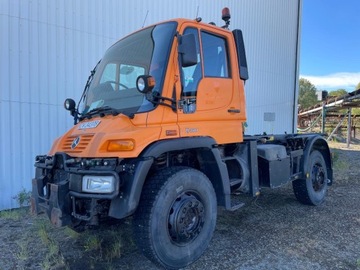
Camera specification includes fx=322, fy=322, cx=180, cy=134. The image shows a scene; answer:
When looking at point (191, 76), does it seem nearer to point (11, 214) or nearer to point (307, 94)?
point (11, 214)

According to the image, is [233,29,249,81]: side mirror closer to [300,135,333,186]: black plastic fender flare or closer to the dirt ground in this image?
the dirt ground

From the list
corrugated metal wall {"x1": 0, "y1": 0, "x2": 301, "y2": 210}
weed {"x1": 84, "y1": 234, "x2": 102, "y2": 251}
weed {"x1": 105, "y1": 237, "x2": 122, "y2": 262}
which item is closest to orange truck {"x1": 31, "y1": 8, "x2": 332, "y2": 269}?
weed {"x1": 105, "y1": 237, "x2": 122, "y2": 262}

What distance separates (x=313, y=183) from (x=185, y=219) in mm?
3600

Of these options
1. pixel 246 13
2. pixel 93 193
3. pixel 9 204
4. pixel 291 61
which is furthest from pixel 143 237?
pixel 291 61

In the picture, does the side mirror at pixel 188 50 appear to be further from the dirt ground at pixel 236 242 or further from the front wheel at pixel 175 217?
the dirt ground at pixel 236 242

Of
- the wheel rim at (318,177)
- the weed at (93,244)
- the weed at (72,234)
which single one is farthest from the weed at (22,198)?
the wheel rim at (318,177)

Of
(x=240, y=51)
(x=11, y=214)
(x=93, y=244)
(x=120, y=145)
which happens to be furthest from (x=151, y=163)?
(x=11, y=214)

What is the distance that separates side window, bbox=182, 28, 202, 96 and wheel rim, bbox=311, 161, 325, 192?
11.6ft

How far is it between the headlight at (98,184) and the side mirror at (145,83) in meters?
0.90

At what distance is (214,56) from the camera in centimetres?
396

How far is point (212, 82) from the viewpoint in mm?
3814

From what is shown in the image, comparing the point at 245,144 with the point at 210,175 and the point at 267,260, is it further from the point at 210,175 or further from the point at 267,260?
the point at 267,260

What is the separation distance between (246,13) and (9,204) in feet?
29.3

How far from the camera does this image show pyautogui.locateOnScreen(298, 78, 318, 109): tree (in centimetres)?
3888
